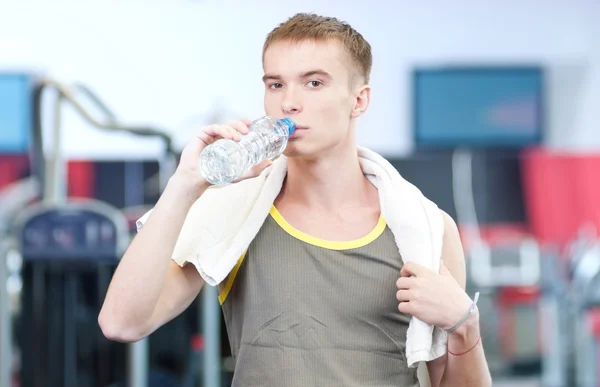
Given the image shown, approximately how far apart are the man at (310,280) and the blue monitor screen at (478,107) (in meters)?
4.39

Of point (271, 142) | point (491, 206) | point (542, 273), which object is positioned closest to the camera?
point (271, 142)

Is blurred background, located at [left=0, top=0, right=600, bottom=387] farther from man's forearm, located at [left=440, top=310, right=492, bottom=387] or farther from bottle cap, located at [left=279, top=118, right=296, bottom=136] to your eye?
bottle cap, located at [left=279, top=118, right=296, bottom=136]

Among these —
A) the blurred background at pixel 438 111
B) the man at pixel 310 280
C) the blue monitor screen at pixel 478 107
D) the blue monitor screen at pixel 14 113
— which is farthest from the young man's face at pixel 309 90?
the blue monitor screen at pixel 478 107

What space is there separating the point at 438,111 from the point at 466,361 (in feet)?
14.8

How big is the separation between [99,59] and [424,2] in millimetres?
2112

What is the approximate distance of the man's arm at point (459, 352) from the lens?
1553 millimetres

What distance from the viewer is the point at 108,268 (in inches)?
143

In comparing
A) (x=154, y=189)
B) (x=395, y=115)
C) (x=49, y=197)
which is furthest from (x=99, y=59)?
(x=49, y=197)

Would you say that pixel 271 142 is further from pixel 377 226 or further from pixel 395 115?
pixel 395 115

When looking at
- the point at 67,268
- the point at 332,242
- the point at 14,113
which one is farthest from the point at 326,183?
the point at 14,113

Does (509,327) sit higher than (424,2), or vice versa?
(424,2)

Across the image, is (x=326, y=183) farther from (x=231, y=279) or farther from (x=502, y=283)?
(x=502, y=283)

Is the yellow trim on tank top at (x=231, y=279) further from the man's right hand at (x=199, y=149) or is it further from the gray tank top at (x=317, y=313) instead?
the man's right hand at (x=199, y=149)

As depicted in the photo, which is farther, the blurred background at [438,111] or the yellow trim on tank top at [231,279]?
the blurred background at [438,111]
